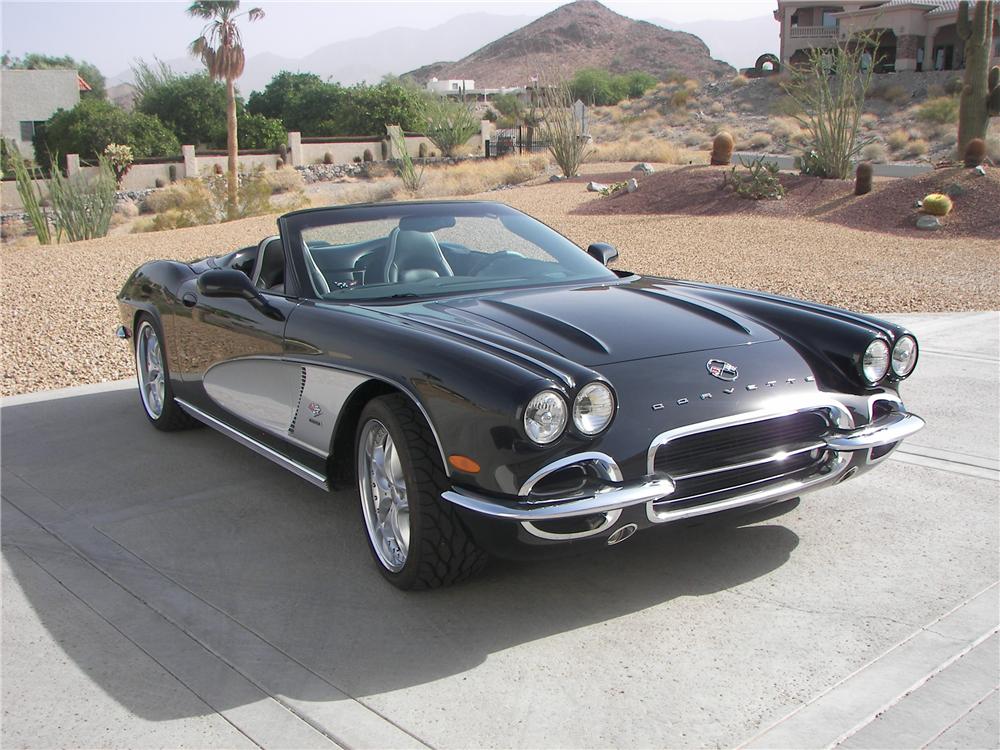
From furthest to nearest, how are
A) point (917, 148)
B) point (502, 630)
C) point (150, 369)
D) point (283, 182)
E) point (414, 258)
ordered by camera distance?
point (283, 182) → point (917, 148) → point (150, 369) → point (414, 258) → point (502, 630)

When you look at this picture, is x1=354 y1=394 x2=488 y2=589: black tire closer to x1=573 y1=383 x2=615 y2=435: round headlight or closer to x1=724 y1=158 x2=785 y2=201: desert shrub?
x1=573 y1=383 x2=615 y2=435: round headlight

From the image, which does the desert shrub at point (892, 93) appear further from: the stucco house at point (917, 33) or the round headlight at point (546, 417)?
the round headlight at point (546, 417)

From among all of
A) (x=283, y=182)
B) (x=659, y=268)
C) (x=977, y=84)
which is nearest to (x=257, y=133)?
(x=283, y=182)

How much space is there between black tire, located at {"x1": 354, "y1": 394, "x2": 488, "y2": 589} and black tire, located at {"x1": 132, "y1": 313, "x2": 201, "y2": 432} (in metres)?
2.58

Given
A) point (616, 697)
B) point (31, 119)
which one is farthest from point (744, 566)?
point (31, 119)

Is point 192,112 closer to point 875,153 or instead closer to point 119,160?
point 119,160

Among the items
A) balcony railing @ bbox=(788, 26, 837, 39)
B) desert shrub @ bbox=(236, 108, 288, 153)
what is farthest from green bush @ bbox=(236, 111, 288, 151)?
balcony railing @ bbox=(788, 26, 837, 39)

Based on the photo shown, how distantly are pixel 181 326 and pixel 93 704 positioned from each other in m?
2.85

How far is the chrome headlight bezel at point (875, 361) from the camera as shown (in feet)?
13.1

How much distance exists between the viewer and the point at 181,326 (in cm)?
557

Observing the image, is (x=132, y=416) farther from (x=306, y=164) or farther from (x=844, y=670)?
(x=306, y=164)

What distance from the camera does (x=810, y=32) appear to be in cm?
6178

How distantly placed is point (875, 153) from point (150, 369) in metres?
29.5

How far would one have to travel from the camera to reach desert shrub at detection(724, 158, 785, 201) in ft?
62.3
